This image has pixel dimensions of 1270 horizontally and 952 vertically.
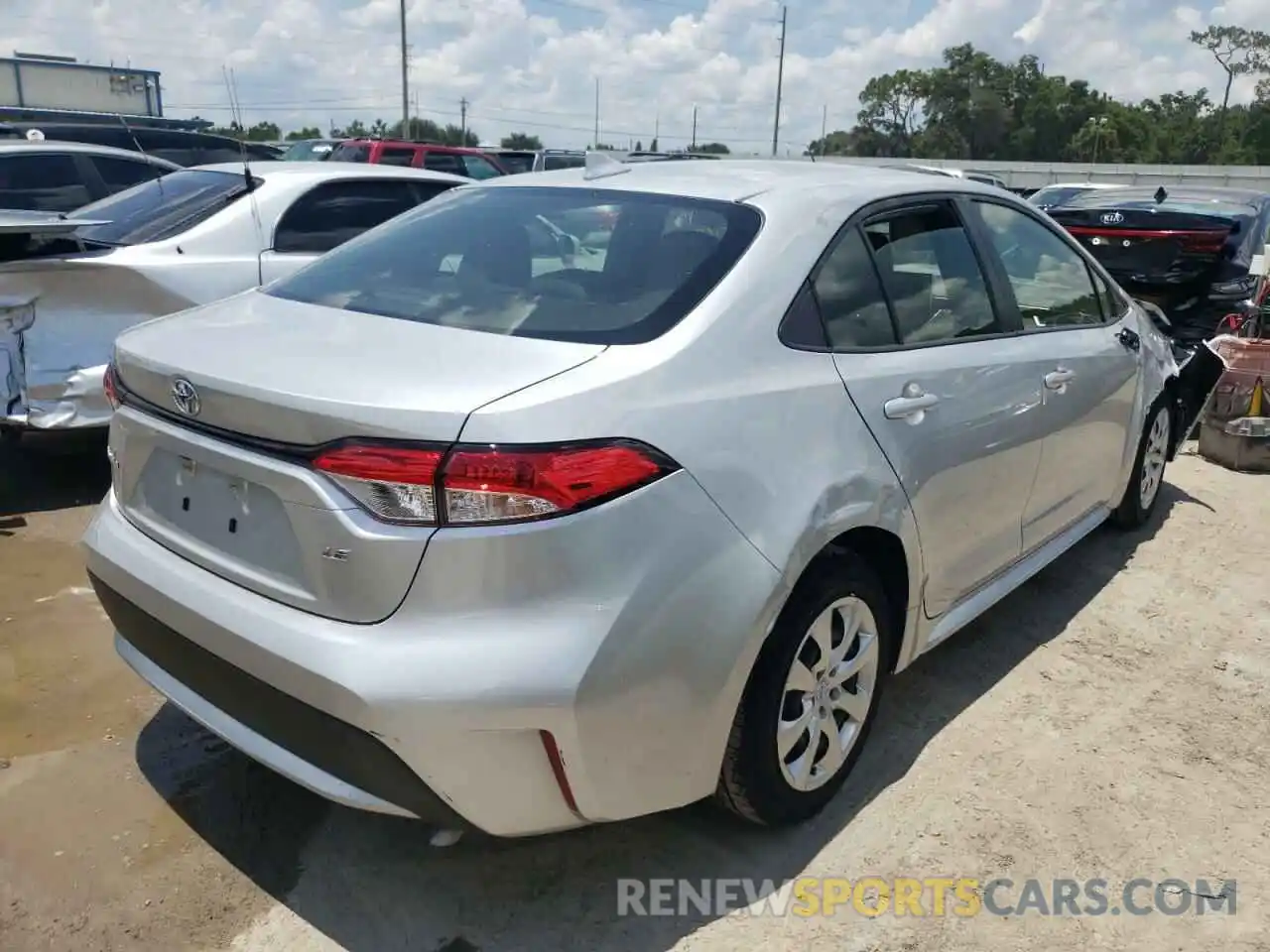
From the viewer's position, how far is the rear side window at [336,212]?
5559 mm

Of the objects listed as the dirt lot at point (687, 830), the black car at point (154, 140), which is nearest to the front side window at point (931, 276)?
the dirt lot at point (687, 830)

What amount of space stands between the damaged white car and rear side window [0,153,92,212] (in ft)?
9.08

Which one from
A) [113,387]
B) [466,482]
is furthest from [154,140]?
[466,482]

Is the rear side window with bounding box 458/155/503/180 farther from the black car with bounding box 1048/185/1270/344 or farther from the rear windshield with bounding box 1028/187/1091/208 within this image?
the black car with bounding box 1048/185/1270/344

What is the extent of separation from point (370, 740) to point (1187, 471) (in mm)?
5595

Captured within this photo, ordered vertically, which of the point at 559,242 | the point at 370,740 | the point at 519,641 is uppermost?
the point at 559,242

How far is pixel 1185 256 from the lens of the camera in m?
7.48

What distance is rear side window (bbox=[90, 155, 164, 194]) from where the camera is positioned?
28.5ft

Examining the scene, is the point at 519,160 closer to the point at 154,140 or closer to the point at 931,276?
the point at 154,140

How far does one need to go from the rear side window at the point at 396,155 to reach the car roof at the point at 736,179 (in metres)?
12.5

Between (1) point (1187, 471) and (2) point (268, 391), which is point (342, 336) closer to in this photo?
(2) point (268, 391)

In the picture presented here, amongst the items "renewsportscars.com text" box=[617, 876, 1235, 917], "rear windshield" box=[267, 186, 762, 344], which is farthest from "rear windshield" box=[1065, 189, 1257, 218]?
"renewsportscars.com text" box=[617, 876, 1235, 917]

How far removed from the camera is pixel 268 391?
2.11 metres

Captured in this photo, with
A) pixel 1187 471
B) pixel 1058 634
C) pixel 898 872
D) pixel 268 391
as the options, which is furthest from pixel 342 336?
pixel 1187 471
